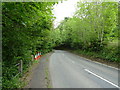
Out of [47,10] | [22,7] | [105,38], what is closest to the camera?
[22,7]

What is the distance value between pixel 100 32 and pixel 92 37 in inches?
105

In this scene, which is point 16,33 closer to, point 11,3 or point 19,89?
point 11,3

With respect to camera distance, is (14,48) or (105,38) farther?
(105,38)

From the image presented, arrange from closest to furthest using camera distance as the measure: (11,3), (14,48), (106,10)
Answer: (11,3) < (14,48) < (106,10)

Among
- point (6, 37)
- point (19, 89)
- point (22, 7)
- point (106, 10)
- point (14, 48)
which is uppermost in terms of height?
point (106, 10)

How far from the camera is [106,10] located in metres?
15.2

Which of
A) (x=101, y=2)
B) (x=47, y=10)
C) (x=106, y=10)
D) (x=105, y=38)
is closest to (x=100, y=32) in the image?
(x=105, y=38)

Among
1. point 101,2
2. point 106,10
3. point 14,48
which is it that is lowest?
point 14,48

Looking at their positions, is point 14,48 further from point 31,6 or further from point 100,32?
point 100,32

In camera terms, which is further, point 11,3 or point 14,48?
point 14,48

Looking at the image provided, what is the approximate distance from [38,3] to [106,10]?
588 inches

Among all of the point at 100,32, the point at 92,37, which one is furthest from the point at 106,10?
the point at 92,37

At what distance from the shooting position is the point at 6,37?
12.6 ft

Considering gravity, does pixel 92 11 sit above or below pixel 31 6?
above
